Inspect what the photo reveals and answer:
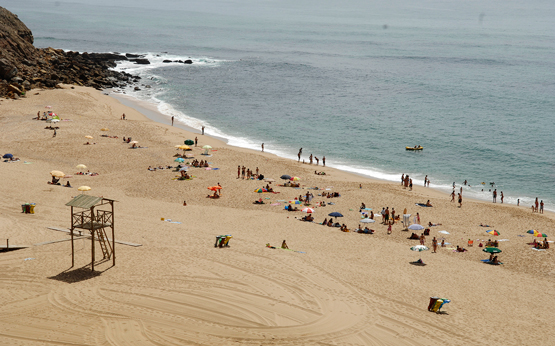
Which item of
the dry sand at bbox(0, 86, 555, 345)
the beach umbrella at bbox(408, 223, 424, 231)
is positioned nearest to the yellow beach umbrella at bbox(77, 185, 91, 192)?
the dry sand at bbox(0, 86, 555, 345)

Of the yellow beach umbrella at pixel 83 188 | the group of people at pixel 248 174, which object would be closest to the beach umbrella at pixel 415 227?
the group of people at pixel 248 174

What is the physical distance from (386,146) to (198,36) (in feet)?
378

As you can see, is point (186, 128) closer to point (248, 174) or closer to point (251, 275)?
point (248, 174)

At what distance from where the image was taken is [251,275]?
1714 centimetres

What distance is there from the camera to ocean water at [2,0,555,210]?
41.8m

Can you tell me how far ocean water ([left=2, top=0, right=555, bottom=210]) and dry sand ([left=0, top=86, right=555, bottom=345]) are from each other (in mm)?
10671

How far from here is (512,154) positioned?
4400 centimetres

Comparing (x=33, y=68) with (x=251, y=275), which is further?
(x=33, y=68)

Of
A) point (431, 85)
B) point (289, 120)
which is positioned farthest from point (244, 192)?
point (431, 85)

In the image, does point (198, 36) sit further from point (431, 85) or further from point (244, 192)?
point (244, 192)

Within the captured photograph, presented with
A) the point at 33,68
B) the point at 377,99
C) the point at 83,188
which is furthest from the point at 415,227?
the point at 33,68

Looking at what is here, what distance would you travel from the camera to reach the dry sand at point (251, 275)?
14070 mm

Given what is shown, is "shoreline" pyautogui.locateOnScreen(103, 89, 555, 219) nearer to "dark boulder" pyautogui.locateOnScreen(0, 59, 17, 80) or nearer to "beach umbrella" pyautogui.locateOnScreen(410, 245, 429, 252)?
"beach umbrella" pyautogui.locateOnScreen(410, 245, 429, 252)

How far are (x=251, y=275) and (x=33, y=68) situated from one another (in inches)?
2100
